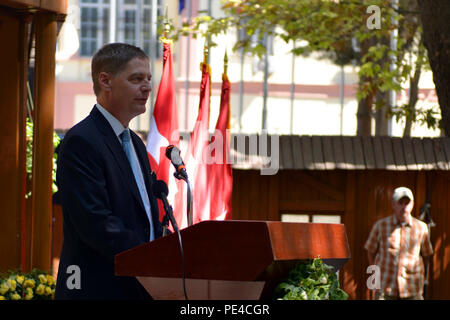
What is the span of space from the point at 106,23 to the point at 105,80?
2361cm

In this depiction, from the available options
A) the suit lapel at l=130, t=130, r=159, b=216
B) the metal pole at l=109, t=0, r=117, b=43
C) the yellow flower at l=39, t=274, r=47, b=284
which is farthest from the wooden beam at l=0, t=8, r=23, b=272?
the metal pole at l=109, t=0, r=117, b=43

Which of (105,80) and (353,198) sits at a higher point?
(105,80)

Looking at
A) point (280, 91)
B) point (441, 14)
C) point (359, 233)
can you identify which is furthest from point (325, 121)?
point (441, 14)

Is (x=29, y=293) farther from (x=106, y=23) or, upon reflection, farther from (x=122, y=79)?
(x=106, y=23)

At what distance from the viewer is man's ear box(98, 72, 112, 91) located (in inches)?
149

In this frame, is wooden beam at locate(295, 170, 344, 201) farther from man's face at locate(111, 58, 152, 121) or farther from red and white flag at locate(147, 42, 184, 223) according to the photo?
man's face at locate(111, 58, 152, 121)

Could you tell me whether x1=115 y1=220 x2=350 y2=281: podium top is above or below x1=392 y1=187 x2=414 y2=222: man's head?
above

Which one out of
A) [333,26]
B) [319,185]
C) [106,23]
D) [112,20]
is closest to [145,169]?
[319,185]

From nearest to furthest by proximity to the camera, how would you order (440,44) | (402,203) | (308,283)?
(308,283) → (440,44) → (402,203)

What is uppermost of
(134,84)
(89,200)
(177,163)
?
(134,84)

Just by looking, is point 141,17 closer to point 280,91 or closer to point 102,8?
point 102,8

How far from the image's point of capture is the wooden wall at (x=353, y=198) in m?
13.6

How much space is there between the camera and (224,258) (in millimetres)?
3059

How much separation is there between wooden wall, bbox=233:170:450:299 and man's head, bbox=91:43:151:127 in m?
9.80
